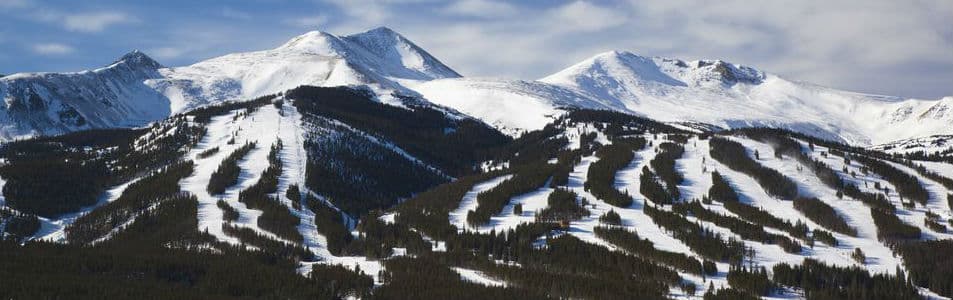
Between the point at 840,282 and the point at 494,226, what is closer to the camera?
the point at 840,282

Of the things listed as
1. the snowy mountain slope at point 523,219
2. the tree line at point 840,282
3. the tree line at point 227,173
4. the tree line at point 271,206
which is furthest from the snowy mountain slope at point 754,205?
the tree line at point 227,173

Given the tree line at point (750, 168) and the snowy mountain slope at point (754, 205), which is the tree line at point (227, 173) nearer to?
the snowy mountain slope at point (754, 205)

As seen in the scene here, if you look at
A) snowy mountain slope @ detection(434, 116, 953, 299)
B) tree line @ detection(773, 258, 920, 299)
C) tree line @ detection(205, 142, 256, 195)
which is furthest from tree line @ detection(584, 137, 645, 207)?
tree line @ detection(205, 142, 256, 195)

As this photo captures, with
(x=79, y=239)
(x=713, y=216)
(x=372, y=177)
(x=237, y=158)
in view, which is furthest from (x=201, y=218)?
(x=713, y=216)

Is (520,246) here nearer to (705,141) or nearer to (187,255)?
(187,255)

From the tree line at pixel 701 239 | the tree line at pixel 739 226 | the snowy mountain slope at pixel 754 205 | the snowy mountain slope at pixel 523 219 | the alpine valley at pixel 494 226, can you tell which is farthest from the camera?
the tree line at pixel 739 226

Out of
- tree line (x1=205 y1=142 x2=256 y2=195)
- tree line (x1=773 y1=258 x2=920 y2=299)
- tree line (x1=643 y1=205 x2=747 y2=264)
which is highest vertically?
tree line (x1=205 y1=142 x2=256 y2=195)

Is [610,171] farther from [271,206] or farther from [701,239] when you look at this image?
[271,206]

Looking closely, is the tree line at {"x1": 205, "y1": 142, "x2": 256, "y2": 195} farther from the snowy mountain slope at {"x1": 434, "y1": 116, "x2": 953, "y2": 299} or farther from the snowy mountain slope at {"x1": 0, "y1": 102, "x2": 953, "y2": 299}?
the snowy mountain slope at {"x1": 434, "y1": 116, "x2": 953, "y2": 299}

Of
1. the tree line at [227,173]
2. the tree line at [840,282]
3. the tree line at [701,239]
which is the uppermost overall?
the tree line at [227,173]

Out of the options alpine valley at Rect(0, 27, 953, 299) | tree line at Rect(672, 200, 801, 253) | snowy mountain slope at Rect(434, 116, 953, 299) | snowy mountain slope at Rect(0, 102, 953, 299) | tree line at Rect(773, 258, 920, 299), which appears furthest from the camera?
tree line at Rect(672, 200, 801, 253)

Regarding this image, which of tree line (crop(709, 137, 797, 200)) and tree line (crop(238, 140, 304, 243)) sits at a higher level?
tree line (crop(709, 137, 797, 200))

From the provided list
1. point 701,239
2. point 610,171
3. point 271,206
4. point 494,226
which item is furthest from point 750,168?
point 271,206
